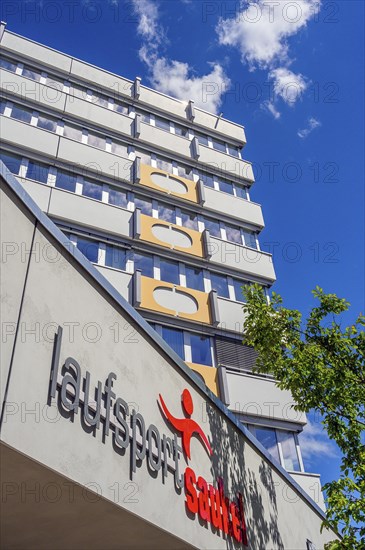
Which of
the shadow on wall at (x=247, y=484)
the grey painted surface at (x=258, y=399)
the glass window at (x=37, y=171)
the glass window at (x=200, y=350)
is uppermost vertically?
the glass window at (x=37, y=171)

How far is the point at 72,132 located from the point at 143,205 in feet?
16.3

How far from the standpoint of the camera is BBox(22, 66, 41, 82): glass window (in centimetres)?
2452

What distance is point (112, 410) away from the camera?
6855mm

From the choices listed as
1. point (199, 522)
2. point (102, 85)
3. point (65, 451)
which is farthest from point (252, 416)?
point (102, 85)

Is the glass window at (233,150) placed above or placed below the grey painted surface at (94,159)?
above

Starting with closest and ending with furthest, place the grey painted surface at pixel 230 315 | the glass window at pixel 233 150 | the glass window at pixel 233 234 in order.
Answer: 1. the grey painted surface at pixel 230 315
2. the glass window at pixel 233 234
3. the glass window at pixel 233 150

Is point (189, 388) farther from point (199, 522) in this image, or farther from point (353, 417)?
point (353, 417)

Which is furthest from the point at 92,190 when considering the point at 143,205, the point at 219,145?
the point at 219,145

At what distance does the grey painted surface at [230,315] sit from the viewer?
20.3 meters

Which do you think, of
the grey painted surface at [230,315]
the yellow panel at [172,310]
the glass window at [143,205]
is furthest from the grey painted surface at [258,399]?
the glass window at [143,205]

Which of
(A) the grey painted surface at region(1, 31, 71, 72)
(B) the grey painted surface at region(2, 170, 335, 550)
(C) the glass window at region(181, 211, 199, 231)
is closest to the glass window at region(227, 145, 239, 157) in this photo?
(C) the glass window at region(181, 211, 199, 231)

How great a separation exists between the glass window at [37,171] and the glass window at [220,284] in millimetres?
8220

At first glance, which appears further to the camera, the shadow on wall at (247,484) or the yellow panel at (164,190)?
the yellow panel at (164,190)

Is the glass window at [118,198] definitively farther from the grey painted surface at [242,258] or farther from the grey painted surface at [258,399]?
the grey painted surface at [258,399]
